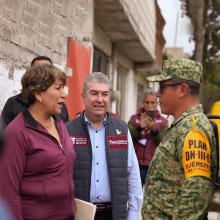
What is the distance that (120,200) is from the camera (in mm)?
2939

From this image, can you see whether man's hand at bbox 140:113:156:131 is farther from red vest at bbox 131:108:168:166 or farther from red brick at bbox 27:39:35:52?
red brick at bbox 27:39:35:52

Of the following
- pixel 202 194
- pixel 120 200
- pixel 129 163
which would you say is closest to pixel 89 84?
pixel 129 163

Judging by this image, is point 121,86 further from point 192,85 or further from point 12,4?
point 192,85

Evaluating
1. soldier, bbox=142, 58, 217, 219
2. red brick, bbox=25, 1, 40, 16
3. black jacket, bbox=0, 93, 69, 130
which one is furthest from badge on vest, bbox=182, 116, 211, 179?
red brick, bbox=25, 1, 40, 16

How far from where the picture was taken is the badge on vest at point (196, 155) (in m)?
2.00

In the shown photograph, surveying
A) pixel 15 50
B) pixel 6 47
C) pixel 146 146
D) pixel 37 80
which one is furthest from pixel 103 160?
pixel 146 146

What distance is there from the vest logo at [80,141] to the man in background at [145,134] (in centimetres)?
230

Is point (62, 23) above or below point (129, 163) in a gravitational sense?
above

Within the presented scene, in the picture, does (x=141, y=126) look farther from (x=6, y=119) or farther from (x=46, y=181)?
(x=46, y=181)

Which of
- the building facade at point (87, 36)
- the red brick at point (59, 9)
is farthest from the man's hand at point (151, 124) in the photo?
the red brick at point (59, 9)

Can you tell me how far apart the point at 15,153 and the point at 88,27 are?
16.6 feet

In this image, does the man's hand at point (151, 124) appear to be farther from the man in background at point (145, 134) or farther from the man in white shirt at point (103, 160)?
the man in white shirt at point (103, 160)

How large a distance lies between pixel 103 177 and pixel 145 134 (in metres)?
2.60

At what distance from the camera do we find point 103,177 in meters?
2.98
